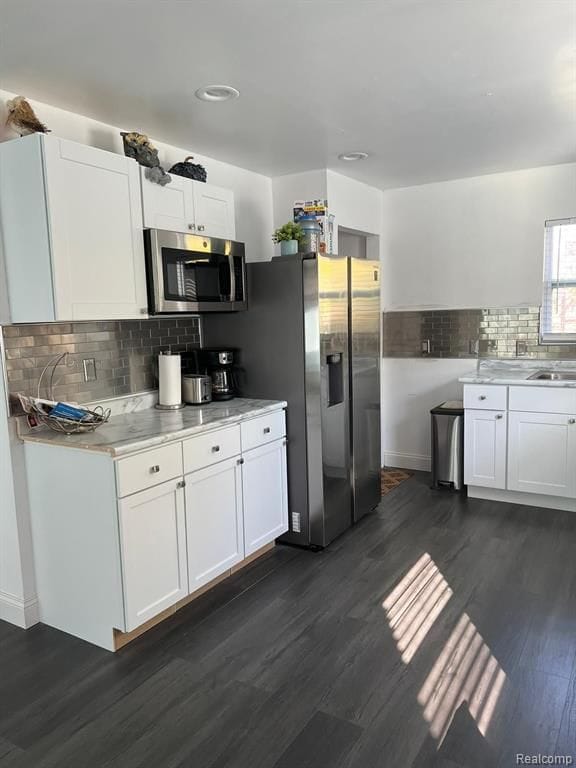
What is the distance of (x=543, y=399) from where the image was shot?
388 centimetres

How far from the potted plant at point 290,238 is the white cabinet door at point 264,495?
1.13m

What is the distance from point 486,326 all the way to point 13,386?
3.58 metres

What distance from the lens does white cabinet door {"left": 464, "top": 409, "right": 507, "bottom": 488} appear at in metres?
4.07

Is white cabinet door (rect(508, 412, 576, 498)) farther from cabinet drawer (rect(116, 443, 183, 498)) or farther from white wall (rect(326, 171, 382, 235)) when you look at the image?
cabinet drawer (rect(116, 443, 183, 498))

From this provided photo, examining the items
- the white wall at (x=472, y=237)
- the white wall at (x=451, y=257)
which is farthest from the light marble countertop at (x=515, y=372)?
the white wall at (x=472, y=237)

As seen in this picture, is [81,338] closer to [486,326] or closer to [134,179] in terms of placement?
[134,179]

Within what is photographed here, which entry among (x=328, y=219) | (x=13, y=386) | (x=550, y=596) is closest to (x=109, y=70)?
(x=13, y=386)

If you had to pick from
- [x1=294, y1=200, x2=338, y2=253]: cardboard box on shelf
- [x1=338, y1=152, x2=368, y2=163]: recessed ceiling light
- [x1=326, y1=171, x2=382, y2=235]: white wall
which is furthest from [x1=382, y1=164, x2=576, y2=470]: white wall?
[x1=294, y1=200, x2=338, y2=253]: cardboard box on shelf

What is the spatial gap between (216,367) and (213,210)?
35.7 inches

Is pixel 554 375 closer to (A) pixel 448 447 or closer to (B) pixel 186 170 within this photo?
(A) pixel 448 447

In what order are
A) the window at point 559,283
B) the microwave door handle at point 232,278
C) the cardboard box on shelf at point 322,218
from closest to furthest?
the microwave door handle at point 232,278 < the cardboard box on shelf at point 322,218 < the window at point 559,283

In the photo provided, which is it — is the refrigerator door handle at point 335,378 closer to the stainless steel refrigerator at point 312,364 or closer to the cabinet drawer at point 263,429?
the stainless steel refrigerator at point 312,364

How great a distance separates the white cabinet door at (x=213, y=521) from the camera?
8.92ft

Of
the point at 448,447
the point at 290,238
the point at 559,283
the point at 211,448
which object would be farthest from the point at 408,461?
the point at 211,448
